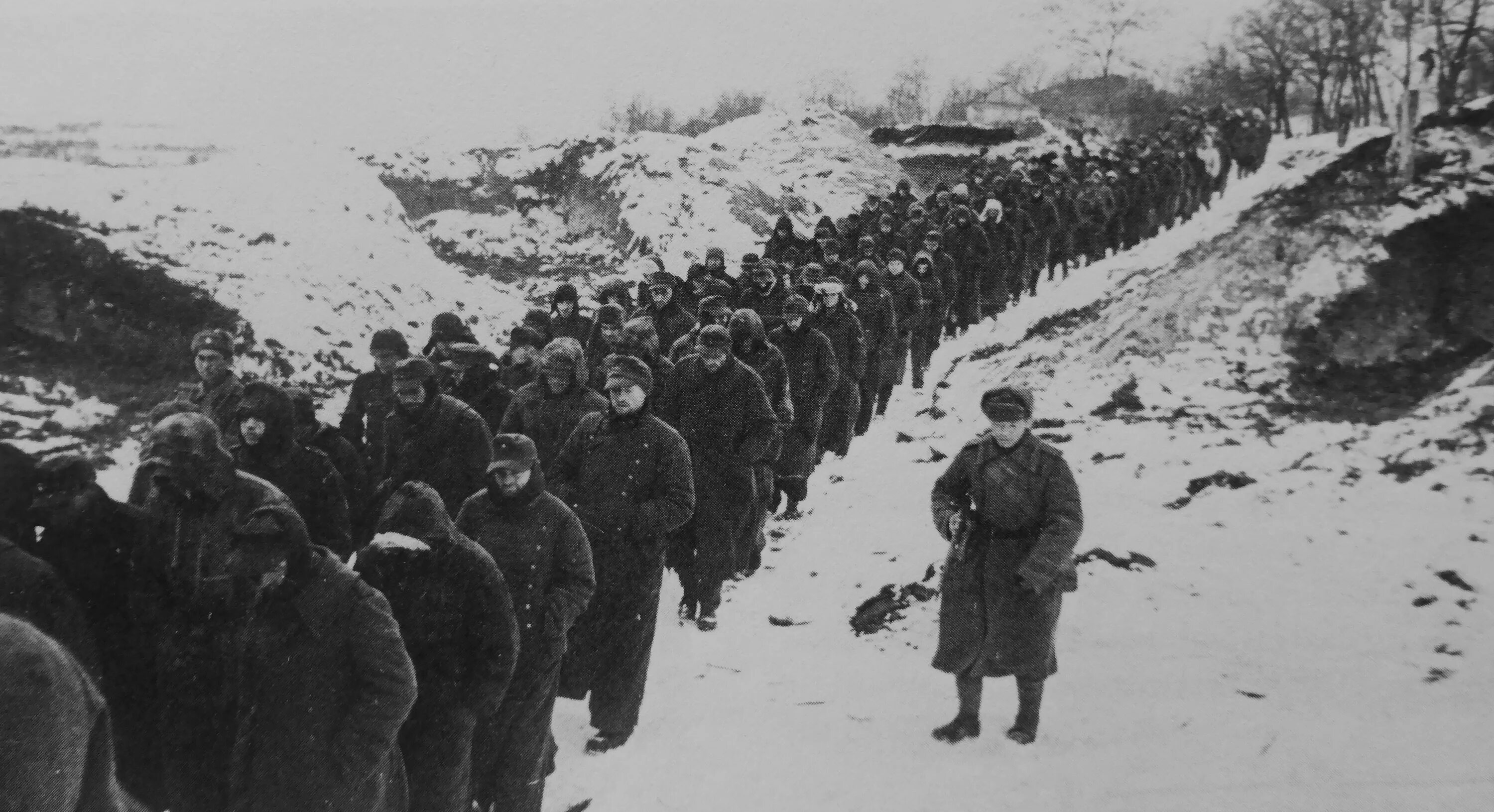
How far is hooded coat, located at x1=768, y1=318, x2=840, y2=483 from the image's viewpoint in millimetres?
7637

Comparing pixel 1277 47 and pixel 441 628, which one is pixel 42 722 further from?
pixel 1277 47

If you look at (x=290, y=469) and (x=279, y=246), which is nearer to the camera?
(x=290, y=469)

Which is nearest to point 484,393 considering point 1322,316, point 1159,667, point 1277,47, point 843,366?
point 843,366

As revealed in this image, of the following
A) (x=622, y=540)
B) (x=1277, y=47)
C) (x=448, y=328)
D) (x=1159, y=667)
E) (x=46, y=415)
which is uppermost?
(x=1277, y=47)

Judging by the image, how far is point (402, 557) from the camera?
301cm

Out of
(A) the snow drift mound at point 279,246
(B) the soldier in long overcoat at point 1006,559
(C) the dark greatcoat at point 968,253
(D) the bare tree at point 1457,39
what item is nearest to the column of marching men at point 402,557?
(B) the soldier in long overcoat at point 1006,559

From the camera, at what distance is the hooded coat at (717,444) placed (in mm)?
5793

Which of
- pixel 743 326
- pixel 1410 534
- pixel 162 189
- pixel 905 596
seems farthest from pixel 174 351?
pixel 1410 534

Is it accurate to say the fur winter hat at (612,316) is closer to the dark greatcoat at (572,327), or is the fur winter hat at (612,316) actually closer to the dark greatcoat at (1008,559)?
the dark greatcoat at (572,327)

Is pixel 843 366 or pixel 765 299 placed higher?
pixel 765 299

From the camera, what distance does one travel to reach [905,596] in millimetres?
6125

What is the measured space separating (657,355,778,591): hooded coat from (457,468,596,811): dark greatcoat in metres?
2.16

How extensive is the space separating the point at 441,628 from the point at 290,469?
1.63 meters

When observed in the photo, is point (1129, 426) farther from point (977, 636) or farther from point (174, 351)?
point (174, 351)
